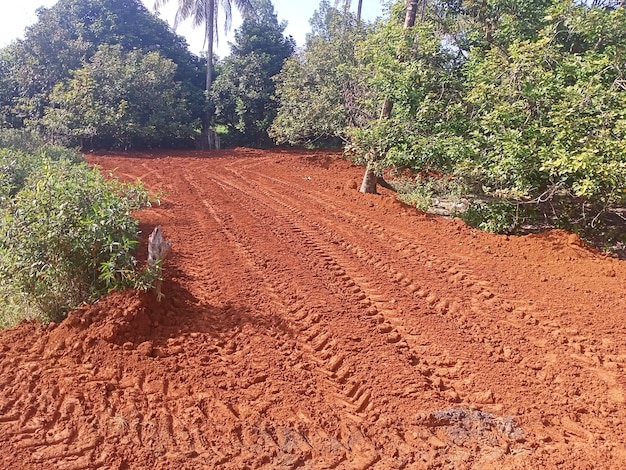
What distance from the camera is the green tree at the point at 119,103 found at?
49.3ft

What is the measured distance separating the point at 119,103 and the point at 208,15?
583cm

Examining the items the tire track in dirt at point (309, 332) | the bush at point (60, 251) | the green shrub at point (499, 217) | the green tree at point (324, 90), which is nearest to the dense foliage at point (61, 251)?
the bush at point (60, 251)

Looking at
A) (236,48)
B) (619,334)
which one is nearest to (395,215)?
(619,334)

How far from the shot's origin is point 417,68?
7961mm

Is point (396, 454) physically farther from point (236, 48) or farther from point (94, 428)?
point (236, 48)

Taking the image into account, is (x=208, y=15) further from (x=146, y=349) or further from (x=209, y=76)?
(x=146, y=349)

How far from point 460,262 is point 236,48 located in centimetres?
1618

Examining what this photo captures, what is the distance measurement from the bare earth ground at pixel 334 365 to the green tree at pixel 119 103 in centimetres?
1109

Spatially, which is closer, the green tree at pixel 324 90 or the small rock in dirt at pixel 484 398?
the small rock in dirt at pixel 484 398

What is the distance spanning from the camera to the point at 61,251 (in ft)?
12.6

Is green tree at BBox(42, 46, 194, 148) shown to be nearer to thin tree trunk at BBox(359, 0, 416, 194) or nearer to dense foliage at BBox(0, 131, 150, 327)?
thin tree trunk at BBox(359, 0, 416, 194)

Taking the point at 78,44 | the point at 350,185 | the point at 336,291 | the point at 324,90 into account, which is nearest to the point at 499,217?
the point at 336,291

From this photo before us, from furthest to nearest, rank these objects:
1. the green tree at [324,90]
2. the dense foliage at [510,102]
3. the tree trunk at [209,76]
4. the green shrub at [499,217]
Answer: the tree trunk at [209,76] → the green tree at [324,90] → the green shrub at [499,217] → the dense foliage at [510,102]

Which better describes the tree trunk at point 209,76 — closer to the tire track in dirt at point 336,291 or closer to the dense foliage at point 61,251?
the tire track in dirt at point 336,291
